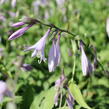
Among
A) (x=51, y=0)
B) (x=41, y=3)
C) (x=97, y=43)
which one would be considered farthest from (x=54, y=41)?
(x=51, y=0)

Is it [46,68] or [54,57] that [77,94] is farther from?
[46,68]

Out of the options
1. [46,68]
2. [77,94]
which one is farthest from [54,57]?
[46,68]

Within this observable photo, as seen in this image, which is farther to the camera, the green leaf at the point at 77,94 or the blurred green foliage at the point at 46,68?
the blurred green foliage at the point at 46,68

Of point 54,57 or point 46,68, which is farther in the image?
point 46,68

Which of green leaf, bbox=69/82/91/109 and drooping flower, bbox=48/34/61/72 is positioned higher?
drooping flower, bbox=48/34/61/72

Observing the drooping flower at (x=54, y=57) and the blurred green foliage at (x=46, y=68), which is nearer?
the drooping flower at (x=54, y=57)

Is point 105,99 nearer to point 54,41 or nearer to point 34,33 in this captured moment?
point 54,41

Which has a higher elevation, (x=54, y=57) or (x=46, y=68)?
(x=54, y=57)

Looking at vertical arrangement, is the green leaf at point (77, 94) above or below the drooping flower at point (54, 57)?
below

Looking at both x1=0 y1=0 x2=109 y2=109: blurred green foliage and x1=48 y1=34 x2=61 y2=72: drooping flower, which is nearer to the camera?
x1=48 y1=34 x2=61 y2=72: drooping flower

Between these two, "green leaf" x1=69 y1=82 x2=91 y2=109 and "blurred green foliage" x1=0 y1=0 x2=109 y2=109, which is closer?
"green leaf" x1=69 y1=82 x2=91 y2=109

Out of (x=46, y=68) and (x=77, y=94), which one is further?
(x=46, y=68)
